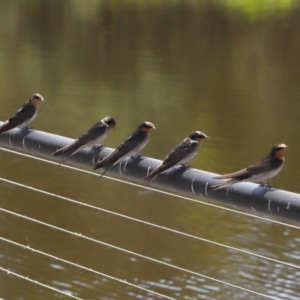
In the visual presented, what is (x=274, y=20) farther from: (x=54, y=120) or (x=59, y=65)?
(x=54, y=120)

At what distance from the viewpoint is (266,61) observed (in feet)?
72.7

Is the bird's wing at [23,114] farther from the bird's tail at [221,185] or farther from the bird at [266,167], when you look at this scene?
the bird's tail at [221,185]

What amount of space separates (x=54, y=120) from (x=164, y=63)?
7255 millimetres

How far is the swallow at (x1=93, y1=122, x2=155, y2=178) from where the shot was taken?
8.01 ft

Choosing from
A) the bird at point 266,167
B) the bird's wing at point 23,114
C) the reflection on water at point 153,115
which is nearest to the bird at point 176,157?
the bird at point 266,167

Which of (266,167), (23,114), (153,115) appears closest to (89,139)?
(266,167)

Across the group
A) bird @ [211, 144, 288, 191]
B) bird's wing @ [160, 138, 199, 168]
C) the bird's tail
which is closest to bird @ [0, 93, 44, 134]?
bird's wing @ [160, 138, 199, 168]

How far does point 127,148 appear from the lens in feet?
9.34

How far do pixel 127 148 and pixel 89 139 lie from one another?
1.25 feet

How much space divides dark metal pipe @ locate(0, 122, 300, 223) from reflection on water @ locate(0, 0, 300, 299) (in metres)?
5.70

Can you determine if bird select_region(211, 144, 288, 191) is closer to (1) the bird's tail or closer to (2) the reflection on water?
(1) the bird's tail

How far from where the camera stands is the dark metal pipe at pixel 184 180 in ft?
6.28

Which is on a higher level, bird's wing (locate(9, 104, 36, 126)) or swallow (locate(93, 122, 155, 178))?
swallow (locate(93, 122, 155, 178))

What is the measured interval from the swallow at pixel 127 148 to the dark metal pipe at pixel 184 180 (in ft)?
0.07
